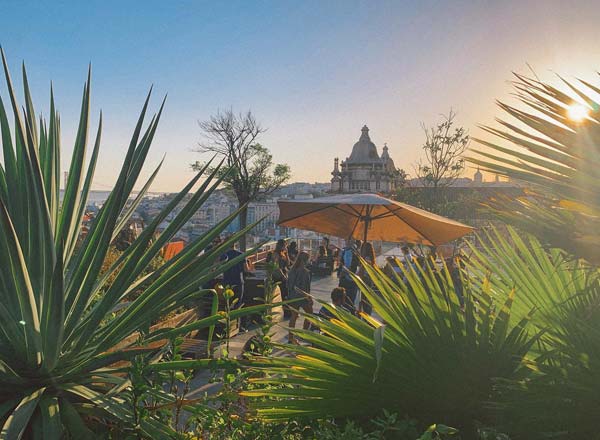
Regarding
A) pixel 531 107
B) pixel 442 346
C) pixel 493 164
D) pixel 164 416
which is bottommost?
pixel 164 416

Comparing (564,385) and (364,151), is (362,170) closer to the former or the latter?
(364,151)

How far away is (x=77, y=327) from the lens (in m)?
1.77

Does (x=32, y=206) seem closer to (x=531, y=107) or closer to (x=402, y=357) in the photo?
(x=402, y=357)

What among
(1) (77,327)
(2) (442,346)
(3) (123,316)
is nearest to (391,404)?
(2) (442,346)

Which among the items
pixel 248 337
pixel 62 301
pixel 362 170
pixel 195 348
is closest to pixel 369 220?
pixel 248 337

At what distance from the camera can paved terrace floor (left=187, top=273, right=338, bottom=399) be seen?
4.09 metres

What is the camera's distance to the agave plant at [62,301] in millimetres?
1393

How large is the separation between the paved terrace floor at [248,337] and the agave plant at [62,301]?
0.35 m

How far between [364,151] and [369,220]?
81393mm

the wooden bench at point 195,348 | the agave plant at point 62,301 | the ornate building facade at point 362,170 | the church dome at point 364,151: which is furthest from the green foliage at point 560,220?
the church dome at point 364,151

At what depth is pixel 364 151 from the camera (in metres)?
88.3

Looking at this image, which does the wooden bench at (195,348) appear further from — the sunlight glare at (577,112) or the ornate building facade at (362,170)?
the ornate building facade at (362,170)

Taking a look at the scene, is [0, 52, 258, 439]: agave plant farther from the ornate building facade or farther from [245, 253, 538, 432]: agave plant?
the ornate building facade

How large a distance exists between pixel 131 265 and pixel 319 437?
87cm
